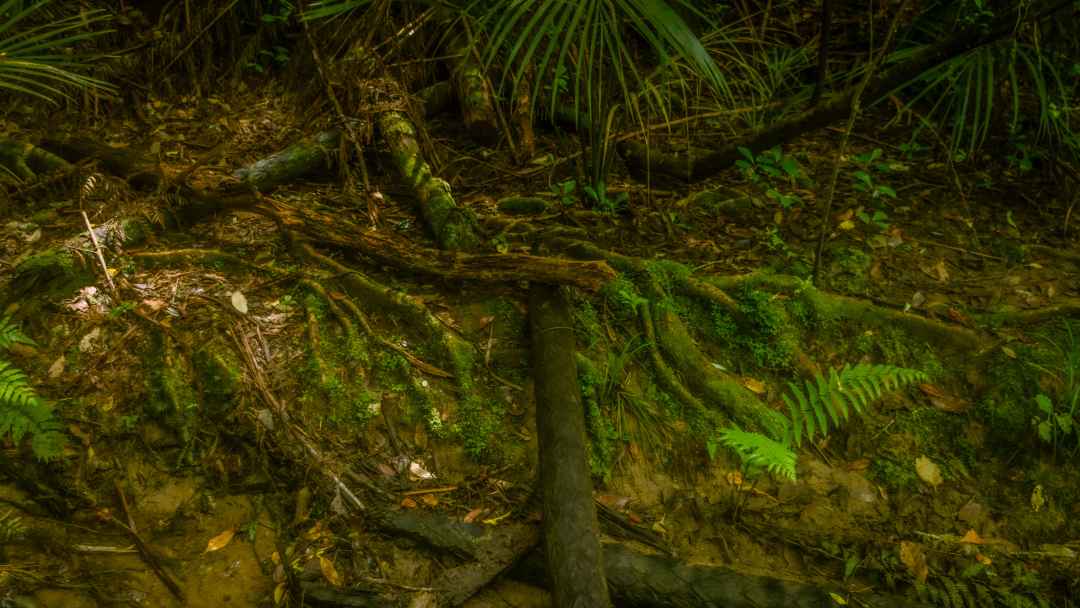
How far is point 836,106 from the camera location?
326cm

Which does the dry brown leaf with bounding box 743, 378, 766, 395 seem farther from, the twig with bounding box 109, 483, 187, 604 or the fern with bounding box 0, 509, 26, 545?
the fern with bounding box 0, 509, 26, 545

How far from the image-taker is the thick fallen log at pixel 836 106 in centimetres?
292

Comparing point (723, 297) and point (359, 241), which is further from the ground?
point (359, 241)

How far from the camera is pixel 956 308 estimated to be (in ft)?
10.0

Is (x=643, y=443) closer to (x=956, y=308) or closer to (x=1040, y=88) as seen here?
(x=956, y=308)

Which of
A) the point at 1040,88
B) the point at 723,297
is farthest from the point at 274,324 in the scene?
the point at 1040,88

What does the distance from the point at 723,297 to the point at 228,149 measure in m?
3.05

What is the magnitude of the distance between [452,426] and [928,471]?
1.96m

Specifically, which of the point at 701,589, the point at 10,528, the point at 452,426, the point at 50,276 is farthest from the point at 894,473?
the point at 50,276

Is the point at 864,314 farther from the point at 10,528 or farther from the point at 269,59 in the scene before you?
the point at 269,59

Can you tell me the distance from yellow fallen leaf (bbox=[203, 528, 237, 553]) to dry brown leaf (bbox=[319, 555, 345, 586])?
361 mm

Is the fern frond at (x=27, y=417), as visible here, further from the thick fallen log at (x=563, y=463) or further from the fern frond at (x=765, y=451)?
the fern frond at (x=765, y=451)

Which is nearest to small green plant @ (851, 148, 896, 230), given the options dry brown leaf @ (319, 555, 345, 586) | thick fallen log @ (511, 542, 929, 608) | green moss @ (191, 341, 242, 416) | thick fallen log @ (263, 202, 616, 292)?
thick fallen log @ (263, 202, 616, 292)

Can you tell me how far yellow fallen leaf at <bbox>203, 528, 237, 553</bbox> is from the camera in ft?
7.01
